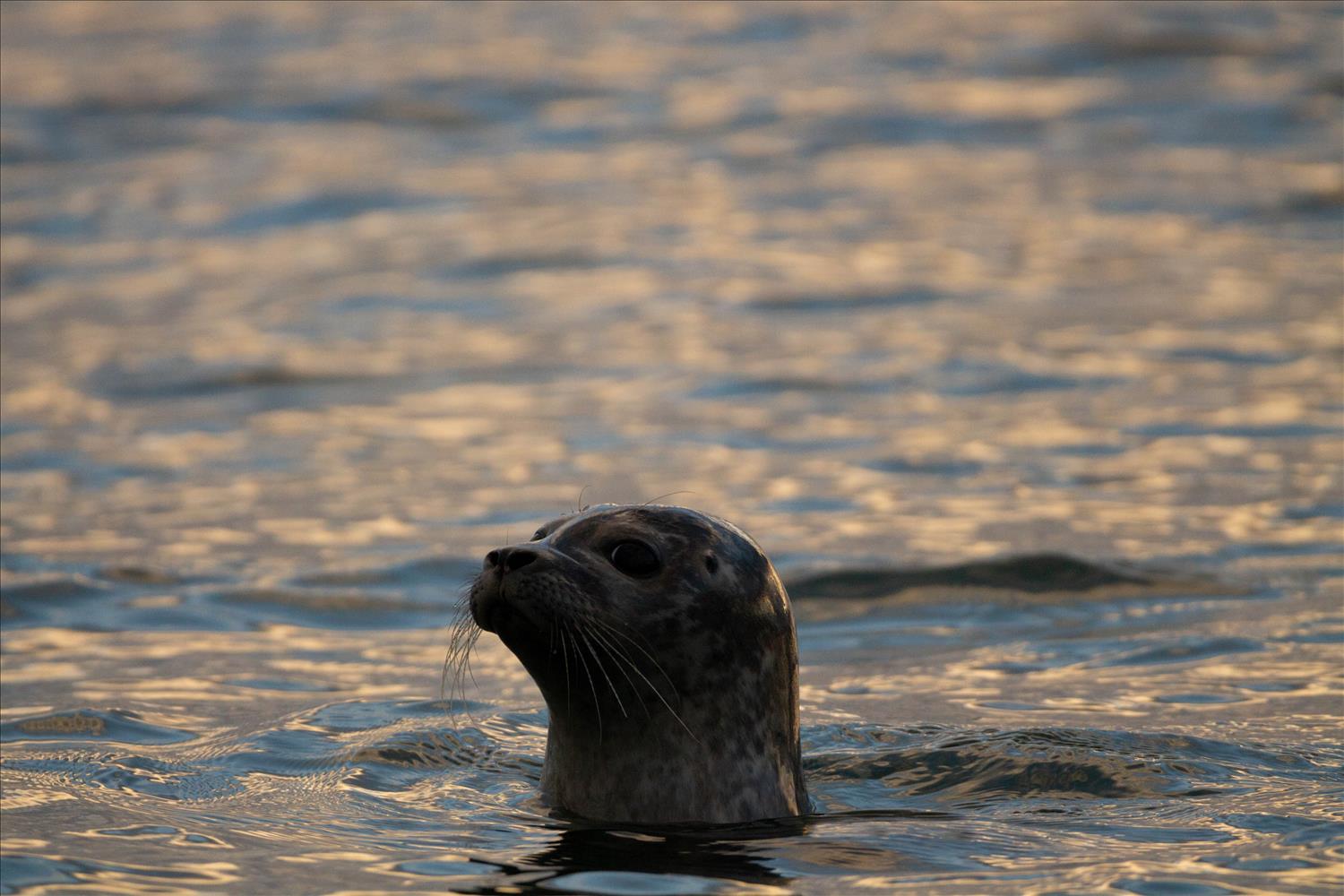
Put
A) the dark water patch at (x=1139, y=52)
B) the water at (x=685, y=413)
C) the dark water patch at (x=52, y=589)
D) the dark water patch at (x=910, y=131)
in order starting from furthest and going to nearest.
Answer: the dark water patch at (x=1139, y=52) → the dark water patch at (x=910, y=131) → the dark water patch at (x=52, y=589) → the water at (x=685, y=413)

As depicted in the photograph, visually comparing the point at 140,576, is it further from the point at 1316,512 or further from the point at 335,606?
the point at 1316,512

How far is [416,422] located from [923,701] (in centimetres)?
755

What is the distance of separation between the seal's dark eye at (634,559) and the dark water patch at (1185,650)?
3.94 meters

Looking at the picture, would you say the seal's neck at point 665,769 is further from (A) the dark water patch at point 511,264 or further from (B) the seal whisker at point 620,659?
(A) the dark water patch at point 511,264

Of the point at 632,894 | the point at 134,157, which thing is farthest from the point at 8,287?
the point at 632,894

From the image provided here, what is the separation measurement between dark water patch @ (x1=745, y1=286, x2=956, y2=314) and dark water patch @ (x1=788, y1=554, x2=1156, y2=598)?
8399 mm

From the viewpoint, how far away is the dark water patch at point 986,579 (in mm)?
11828

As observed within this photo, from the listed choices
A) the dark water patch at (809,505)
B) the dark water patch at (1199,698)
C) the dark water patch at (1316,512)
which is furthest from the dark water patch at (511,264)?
the dark water patch at (1199,698)

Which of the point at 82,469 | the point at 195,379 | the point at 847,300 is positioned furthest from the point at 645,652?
the point at 847,300

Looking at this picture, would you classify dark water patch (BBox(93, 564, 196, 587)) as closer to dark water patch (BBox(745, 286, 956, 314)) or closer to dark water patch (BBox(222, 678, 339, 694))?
dark water patch (BBox(222, 678, 339, 694))

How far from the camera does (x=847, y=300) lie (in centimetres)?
2066

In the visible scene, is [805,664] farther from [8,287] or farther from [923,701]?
[8,287]

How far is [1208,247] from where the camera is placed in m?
22.6

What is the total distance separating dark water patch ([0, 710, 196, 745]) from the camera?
8.59 meters
